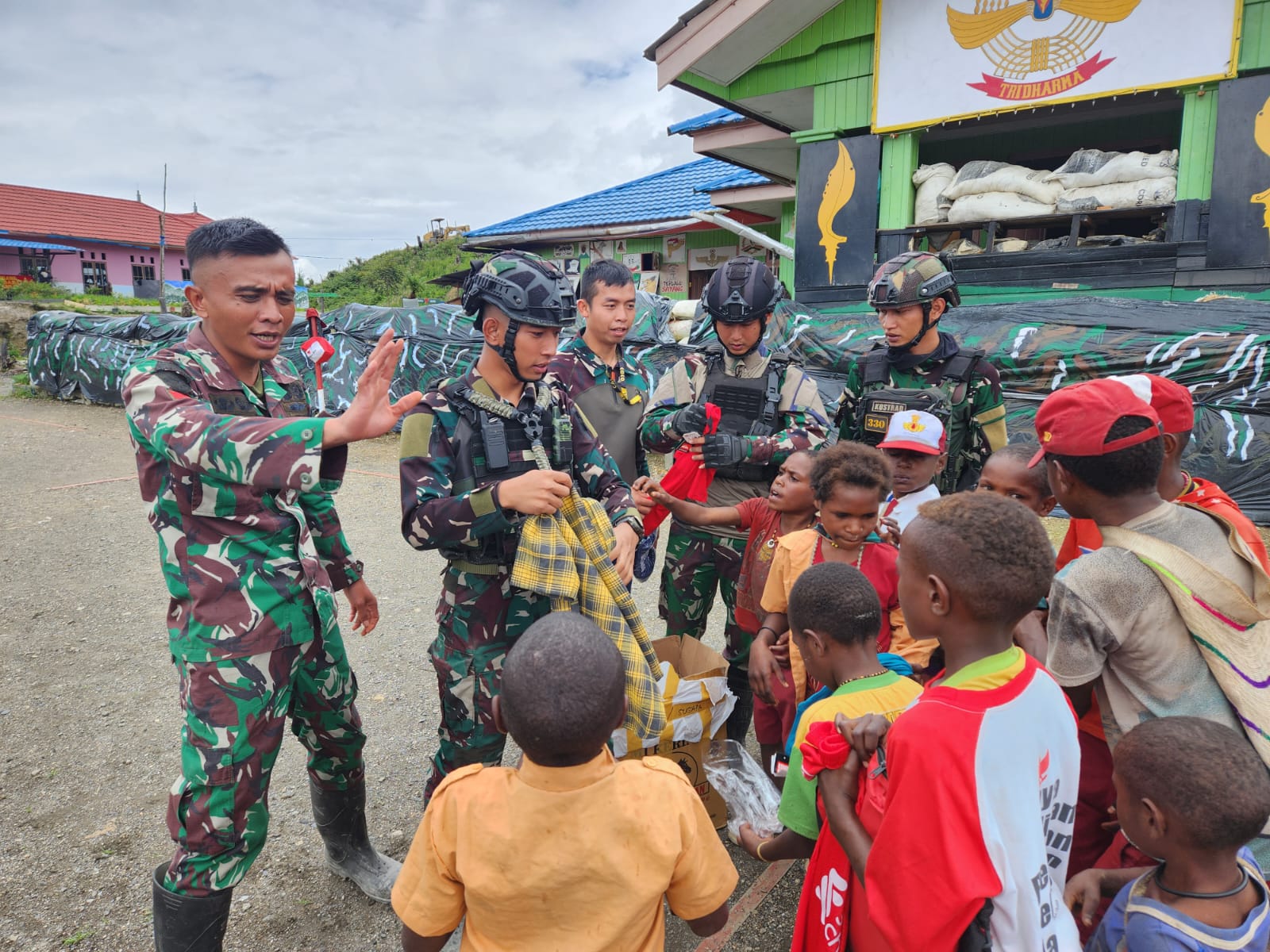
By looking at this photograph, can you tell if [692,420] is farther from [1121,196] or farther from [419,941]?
[1121,196]

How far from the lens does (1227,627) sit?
66.2 inches

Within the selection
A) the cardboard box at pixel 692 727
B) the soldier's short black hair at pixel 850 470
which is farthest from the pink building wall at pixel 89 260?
the soldier's short black hair at pixel 850 470

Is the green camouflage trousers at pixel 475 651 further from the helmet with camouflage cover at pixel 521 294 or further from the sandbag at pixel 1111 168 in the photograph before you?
the sandbag at pixel 1111 168

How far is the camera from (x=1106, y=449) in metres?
1.77

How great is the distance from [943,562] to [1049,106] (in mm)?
8028

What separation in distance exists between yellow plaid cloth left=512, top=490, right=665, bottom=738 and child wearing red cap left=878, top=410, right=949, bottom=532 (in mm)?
1180

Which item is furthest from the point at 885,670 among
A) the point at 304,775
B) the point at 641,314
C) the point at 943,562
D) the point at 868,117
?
the point at 641,314

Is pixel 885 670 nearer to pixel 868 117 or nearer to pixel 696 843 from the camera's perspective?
pixel 696 843

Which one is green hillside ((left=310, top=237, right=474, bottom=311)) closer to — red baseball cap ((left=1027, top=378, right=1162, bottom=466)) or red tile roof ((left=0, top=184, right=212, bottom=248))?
red tile roof ((left=0, top=184, right=212, bottom=248))

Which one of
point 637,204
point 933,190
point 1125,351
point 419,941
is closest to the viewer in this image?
point 419,941

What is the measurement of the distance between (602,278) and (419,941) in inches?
118

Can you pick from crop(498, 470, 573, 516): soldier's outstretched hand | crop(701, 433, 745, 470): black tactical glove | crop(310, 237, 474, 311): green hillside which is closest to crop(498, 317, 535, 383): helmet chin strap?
crop(498, 470, 573, 516): soldier's outstretched hand

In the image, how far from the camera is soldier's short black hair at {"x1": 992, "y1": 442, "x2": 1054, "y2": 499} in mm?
2641

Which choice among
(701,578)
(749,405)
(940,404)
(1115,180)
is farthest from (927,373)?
(1115,180)
